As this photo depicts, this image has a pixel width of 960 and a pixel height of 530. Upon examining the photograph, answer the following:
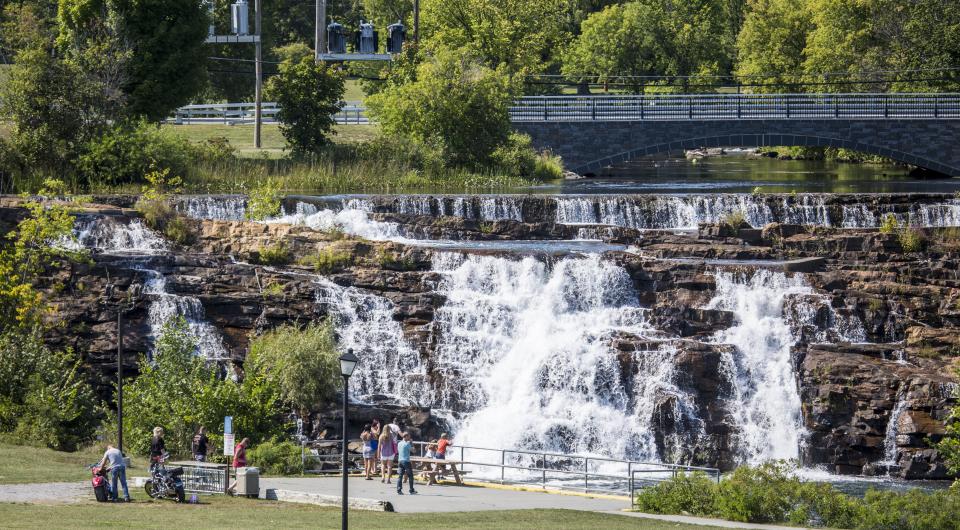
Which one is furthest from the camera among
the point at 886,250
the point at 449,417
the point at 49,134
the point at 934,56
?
the point at 934,56

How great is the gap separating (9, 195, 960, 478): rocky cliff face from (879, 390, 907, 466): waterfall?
5 centimetres

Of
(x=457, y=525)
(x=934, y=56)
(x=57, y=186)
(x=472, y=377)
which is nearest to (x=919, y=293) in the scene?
(x=472, y=377)

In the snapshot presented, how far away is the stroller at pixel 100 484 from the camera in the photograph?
30.1m

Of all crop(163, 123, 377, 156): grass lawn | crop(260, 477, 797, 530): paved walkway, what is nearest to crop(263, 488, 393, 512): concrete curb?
crop(260, 477, 797, 530): paved walkway

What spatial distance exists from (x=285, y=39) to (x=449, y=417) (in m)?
78.2

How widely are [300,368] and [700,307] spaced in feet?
38.3

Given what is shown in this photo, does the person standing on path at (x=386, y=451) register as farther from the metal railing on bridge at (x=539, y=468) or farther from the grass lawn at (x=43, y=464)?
the grass lawn at (x=43, y=464)

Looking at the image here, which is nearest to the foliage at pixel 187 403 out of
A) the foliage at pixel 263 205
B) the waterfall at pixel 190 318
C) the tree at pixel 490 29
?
the waterfall at pixel 190 318

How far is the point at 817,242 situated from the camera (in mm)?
48438

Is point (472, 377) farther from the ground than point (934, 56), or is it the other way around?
point (934, 56)

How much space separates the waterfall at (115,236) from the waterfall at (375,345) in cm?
728

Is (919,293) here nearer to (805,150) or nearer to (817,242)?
(817,242)

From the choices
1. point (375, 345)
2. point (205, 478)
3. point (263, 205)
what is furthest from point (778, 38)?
point (205, 478)

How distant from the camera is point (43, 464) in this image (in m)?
35.1
